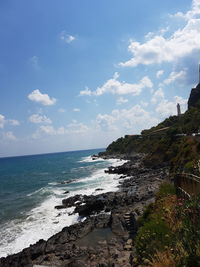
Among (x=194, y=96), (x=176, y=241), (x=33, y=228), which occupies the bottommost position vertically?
(x=33, y=228)

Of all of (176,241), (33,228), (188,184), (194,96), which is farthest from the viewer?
(194,96)

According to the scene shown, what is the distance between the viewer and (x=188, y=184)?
11016 millimetres

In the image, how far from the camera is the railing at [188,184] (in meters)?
9.61

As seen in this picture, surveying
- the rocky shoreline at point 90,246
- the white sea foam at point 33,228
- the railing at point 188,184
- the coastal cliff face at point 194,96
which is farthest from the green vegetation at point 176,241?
the coastal cliff face at point 194,96

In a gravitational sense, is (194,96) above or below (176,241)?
above

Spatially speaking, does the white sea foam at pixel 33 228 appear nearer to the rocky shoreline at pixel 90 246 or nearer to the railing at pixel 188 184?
the rocky shoreline at pixel 90 246

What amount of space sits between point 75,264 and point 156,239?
716 cm

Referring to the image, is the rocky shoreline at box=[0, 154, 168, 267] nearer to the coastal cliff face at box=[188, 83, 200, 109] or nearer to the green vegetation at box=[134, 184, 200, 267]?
the green vegetation at box=[134, 184, 200, 267]

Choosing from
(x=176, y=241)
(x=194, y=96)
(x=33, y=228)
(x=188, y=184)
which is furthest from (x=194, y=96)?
(x=176, y=241)

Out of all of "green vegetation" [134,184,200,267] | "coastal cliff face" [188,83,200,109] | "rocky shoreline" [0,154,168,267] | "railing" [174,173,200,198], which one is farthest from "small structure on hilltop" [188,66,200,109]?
"green vegetation" [134,184,200,267]

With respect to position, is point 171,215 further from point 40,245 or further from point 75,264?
point 40,245

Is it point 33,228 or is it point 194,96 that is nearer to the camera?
point 33,228

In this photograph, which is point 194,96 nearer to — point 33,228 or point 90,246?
point 33,228

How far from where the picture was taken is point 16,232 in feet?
67.2
